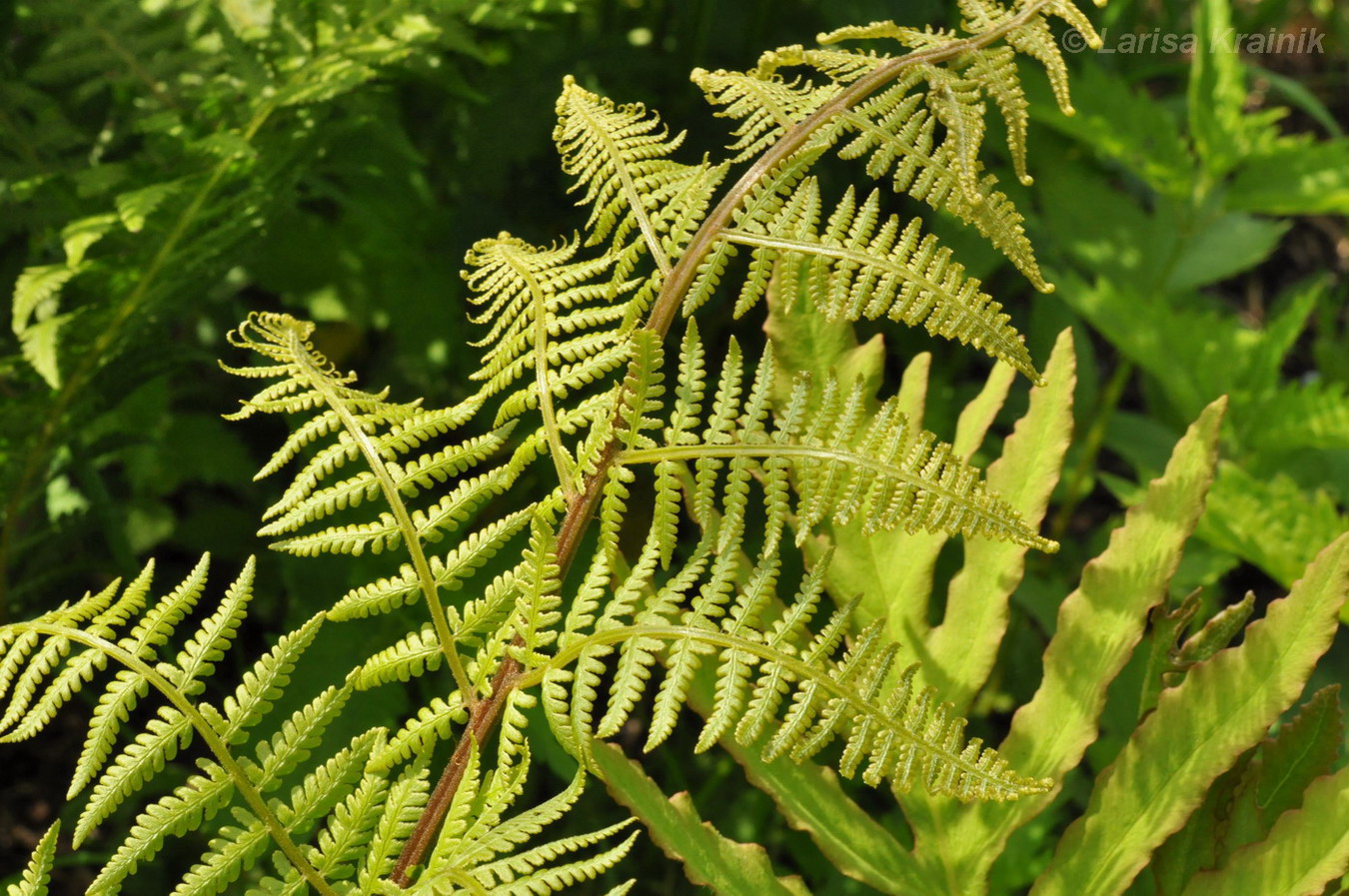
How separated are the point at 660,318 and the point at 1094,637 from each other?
0.39 meters

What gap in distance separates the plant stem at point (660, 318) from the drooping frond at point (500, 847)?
2 cm

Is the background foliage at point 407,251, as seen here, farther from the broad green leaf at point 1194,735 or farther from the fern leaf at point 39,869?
the fern leaf at point 39,869

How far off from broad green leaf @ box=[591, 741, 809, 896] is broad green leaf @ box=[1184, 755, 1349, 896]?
0.90ft

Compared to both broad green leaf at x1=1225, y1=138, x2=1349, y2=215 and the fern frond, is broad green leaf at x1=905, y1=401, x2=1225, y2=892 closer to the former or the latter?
the fern frond

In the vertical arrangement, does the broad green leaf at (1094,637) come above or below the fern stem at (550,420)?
below

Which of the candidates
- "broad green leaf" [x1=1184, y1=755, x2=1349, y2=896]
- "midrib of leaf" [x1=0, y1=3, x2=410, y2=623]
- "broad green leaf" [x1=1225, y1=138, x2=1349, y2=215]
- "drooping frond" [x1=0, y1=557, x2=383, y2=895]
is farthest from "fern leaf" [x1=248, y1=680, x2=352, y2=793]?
"broad green leaf" [x1=1225, y1=138, x2=1349, y2=215]

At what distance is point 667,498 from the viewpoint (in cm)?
64

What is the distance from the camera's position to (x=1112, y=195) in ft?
5.80

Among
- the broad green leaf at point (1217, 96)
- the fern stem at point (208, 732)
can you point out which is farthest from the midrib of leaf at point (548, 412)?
the broad green leaf at point (1217, 96)

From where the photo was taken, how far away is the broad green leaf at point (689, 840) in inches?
29.6

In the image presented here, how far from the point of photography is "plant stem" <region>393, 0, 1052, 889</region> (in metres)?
0.65

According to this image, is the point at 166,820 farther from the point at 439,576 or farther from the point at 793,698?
the point at 793,698

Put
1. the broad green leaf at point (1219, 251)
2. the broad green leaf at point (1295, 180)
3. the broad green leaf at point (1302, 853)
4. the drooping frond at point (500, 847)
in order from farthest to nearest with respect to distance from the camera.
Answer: the broad green leaf at point (1219, 251)
the broad green leaf at point (1295, 180)
the broad green leaf at point (1302, 853)
the drooping frond at point (500, 847)

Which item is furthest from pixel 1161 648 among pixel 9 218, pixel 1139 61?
pixel 1139 61
